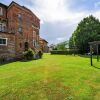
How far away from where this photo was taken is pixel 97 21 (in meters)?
63.7

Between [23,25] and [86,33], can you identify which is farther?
[86,33]

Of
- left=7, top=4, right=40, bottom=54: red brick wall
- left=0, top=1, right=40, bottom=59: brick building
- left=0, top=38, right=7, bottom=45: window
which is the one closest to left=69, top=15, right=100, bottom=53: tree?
left=7, top=4, right=40, bottom=54: red brick wall

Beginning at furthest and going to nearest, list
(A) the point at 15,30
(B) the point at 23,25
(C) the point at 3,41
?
(B) the point at 23,25 → (A) the point at 15,30 → (C) the point at 3,41

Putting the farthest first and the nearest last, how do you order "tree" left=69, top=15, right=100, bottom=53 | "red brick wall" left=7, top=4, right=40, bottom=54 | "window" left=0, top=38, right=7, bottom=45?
"tree" left=69, top=15, right=100, bottom=53
"red brick wall" left=7, top=4, right=40, bottom=54
"window" left=0, top=38, right=7, bottom=45

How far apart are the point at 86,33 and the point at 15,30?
94.5 feet

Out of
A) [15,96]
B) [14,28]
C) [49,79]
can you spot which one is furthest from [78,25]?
[15,96]

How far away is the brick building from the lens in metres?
36.6

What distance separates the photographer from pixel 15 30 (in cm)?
4028

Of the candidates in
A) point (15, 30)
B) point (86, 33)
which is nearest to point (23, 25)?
point (15, 30)

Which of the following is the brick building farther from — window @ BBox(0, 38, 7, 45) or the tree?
the tree

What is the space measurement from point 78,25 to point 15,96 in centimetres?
5586

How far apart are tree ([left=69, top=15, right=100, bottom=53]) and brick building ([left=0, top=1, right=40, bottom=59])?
2114 centimetres

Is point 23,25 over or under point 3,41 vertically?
over

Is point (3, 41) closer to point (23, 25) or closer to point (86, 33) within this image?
point (23, 25)
